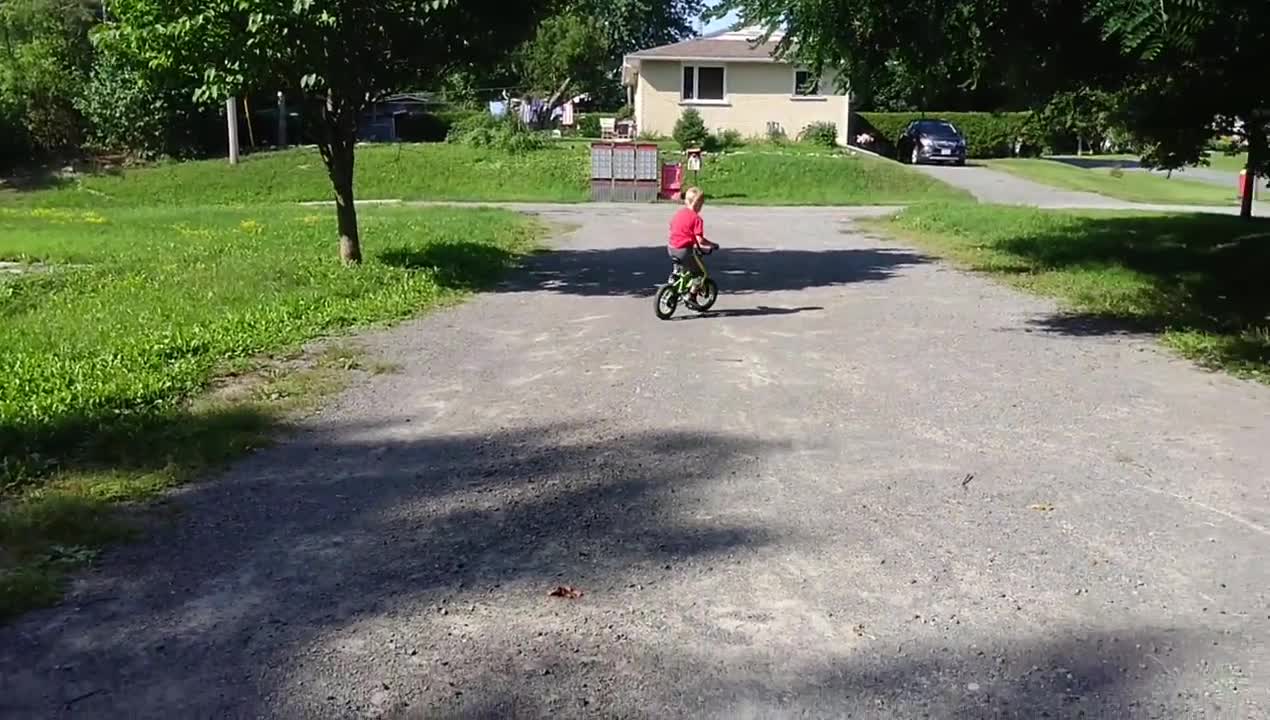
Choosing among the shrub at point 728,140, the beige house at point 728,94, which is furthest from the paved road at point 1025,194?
the shrub at point 728,140

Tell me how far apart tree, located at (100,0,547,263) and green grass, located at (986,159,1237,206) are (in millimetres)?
21253

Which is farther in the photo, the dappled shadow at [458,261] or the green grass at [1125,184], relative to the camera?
the green grass at [1125,184]

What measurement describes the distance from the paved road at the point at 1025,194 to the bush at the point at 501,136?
1194cm

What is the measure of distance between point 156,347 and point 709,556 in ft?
19.3

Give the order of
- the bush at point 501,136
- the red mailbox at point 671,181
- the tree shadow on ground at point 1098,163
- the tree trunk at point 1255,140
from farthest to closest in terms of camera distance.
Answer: the tree shadow on ground at point 1098,163 < the bush at point 501,136 < the red mailbox at point 671,181 < the tree trunk at point 1255,140

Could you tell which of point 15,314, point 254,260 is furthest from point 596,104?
point 15,314

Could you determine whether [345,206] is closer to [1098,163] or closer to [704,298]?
[704,298]

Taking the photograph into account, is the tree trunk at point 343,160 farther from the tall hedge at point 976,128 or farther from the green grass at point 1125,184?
the tall hedge at point 976,128

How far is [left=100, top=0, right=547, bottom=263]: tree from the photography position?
43.9 ft

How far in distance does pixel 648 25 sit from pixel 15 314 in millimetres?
71270

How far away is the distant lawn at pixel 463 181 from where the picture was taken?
32.8 meters

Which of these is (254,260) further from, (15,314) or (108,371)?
(108,371)

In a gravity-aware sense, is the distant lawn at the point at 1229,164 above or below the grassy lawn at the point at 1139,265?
above

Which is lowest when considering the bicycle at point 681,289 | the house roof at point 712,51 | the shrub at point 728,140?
the bicycle at point 681,289
